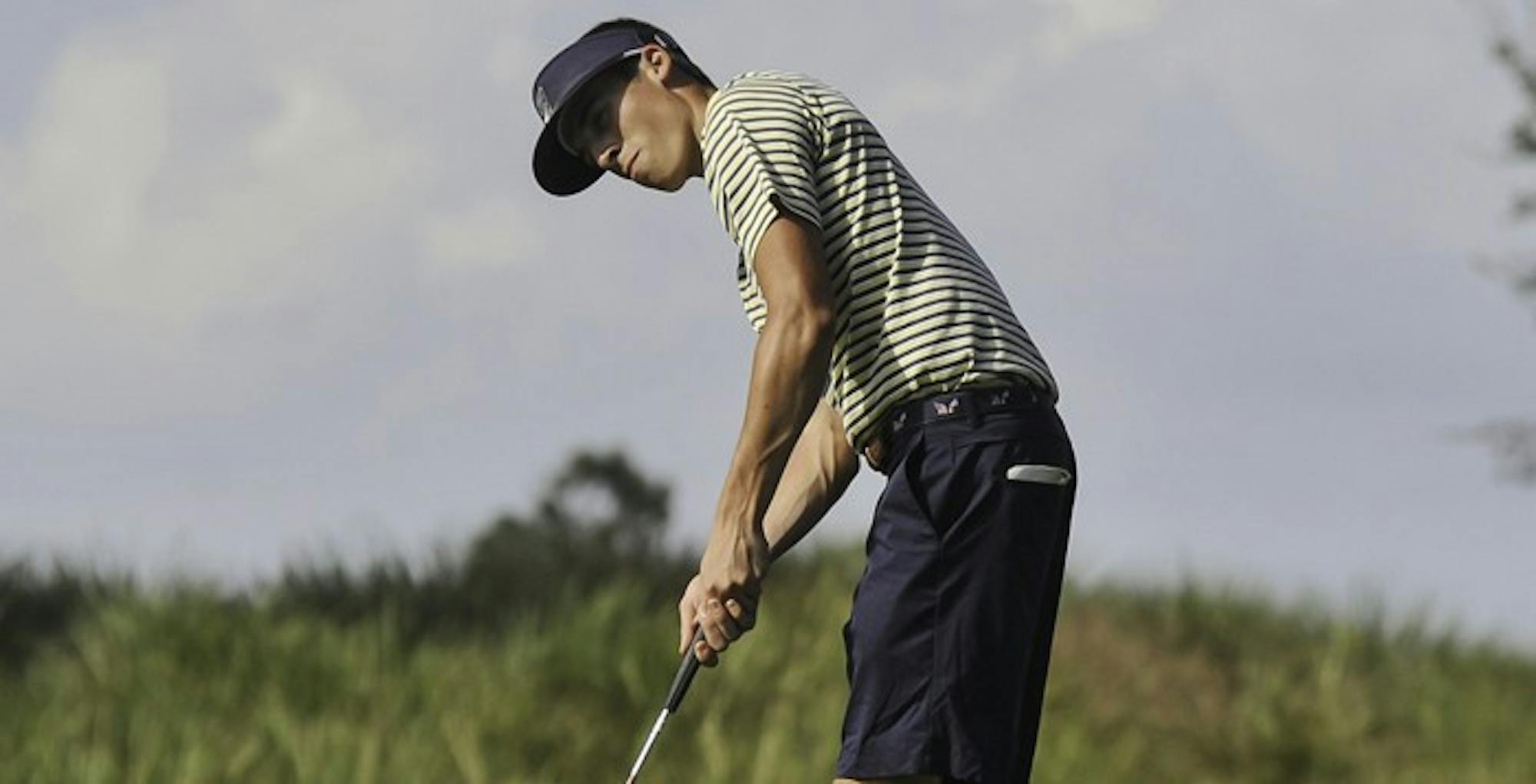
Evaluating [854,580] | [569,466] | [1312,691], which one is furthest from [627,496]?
[1312,691]

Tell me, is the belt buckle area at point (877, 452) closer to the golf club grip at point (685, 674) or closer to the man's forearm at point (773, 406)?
the man's forearm at point (773, 406)

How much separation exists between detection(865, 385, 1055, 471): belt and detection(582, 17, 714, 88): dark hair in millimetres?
834

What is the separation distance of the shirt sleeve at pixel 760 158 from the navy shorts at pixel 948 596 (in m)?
0.51

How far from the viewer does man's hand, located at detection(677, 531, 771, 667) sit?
5.39 metres

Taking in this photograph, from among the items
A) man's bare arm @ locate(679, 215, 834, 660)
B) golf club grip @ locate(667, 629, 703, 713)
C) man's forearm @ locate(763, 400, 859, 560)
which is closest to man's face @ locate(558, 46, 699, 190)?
man's bare arm @ locate(679, 215, 834, 660)

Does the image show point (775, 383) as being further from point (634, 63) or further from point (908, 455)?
point (634, 63)

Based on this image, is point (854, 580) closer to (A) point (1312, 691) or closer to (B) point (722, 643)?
(A) point (1312, 691)

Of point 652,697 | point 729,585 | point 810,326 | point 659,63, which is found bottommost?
point 652,697

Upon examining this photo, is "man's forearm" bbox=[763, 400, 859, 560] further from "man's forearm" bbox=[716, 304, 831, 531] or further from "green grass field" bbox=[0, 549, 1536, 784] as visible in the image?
"green grass field" bbox=[0, 549, 1536, 784]

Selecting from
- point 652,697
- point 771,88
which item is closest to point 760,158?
point 771,88

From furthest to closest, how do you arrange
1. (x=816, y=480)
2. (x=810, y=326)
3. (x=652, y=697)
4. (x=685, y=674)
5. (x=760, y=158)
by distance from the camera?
1. (x=652, y=697)
2. (x=816, y=480)
3. (x=685, y=674)
4. (x=760, y=158)
5. (x=810, y=326)

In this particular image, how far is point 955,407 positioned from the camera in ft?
→ 17.9

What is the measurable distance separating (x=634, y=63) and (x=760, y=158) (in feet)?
1.78

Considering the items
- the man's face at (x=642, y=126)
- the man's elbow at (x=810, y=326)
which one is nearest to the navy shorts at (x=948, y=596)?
the man's elbow at (x=810, y=326)
